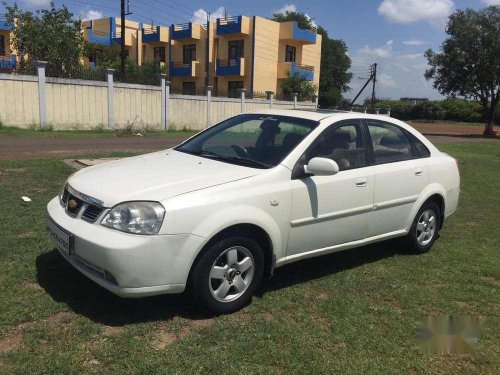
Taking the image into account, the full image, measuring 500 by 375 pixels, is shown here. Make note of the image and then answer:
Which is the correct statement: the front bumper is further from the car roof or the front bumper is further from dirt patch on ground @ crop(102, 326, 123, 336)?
the car roof

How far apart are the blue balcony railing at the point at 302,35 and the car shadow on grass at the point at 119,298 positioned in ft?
144

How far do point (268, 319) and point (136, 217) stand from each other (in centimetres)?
128

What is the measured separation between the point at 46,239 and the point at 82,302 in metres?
1.64

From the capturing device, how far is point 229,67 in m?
45.7

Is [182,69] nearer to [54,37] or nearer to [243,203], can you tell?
[54,37]

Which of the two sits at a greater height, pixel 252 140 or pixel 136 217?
pixel 252 140

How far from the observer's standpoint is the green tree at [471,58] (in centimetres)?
3675

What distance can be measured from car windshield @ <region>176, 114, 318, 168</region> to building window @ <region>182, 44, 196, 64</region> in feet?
150

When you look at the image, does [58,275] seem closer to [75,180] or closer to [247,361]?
[75,180]

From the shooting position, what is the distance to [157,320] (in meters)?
3.62

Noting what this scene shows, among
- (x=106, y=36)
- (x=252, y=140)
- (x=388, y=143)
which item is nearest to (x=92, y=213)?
(x=252, y=140)

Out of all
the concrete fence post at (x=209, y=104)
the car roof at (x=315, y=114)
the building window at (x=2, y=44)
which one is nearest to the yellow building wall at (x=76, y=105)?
the concrete fence post at (x=209, y=104)

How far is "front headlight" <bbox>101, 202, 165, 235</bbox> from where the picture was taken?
134 inches

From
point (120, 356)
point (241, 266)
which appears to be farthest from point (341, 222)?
point (120, 356)
